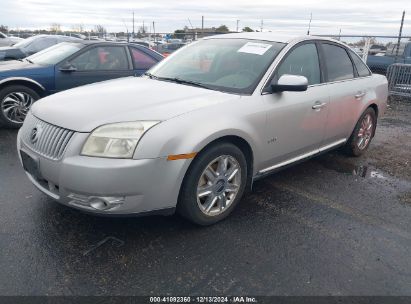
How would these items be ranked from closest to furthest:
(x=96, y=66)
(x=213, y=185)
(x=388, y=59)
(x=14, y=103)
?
(x=213, y=185)
(x=14, y=103)
(x=96, y=66)
(x=388, y=59)

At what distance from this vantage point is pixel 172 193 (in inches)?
113

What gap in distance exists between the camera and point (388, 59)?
44.8 feet

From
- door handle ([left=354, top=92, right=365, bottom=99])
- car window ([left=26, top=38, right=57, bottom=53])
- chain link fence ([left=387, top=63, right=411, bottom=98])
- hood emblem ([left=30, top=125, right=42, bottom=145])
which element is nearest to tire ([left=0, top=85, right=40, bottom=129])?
hood emblem ([left=30, top=125, right=42, bottom=145])

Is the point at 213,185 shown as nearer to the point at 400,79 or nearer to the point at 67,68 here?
the point at 67,68

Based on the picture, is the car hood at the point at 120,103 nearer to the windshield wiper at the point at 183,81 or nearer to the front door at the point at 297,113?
the windshield wiper at the point at 183,81

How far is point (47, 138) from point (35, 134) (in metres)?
0.22

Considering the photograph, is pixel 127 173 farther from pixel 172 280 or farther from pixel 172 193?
pixel 172 280

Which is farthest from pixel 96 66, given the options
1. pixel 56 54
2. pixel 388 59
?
pixel 388 59

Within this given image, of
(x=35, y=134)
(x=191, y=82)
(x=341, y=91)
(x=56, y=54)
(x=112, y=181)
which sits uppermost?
(x=56, y=54)

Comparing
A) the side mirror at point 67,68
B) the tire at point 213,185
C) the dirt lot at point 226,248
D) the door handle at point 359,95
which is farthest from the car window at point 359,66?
the side mirror at point 67,68

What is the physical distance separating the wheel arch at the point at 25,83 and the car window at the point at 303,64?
4.31 meters

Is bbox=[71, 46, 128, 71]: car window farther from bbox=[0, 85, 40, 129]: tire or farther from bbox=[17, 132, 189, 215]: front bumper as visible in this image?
bbox=[17, 132, 189, 215]: front bumper

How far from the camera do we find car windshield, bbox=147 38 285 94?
3.61m

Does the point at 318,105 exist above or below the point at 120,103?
below
